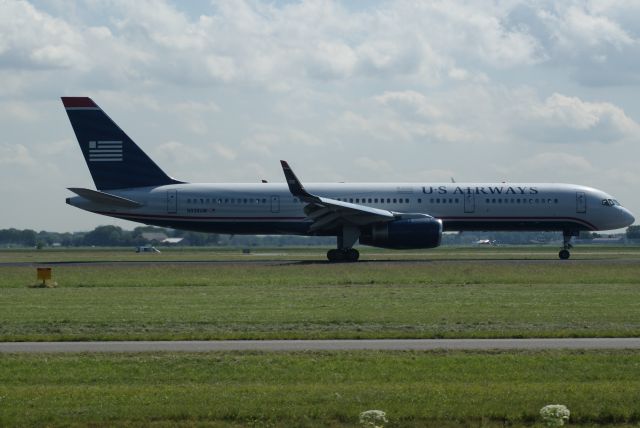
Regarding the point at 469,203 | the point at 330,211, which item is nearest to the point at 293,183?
the point at 330,211

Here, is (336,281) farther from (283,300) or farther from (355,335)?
(355,335)

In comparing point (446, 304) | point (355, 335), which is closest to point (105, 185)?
point (446, 304)

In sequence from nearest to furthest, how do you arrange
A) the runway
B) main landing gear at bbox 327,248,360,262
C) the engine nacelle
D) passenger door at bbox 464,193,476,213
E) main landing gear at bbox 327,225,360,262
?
1. the runway
2. the engine nacelle
3. main landing gear at bbox 327,225,360,262
4. main landing gear at bbox 327,248,360,262
5. passenger door at bbox 464,193,476,213

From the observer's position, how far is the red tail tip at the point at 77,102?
50500 mm

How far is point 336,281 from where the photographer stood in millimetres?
36188

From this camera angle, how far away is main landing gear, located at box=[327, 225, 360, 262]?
4903cm

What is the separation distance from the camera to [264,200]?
5038 centimetres

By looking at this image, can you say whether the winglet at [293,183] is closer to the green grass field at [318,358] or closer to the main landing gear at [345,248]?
the main landing gear at [345,248]

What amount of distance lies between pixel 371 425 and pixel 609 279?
2676 centimetres

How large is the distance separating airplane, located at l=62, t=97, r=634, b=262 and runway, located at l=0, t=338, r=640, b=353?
98.7 feet

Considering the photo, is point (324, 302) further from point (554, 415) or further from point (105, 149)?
point (105, 149)

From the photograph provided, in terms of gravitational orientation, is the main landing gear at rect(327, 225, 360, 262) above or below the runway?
above

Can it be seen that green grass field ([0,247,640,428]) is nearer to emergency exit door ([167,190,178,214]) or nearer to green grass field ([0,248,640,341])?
green grass field ([0,248,640,341])

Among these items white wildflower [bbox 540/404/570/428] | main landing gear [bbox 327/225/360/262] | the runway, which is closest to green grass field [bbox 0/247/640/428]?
white wildflower [bbox 540/404/570/428]
